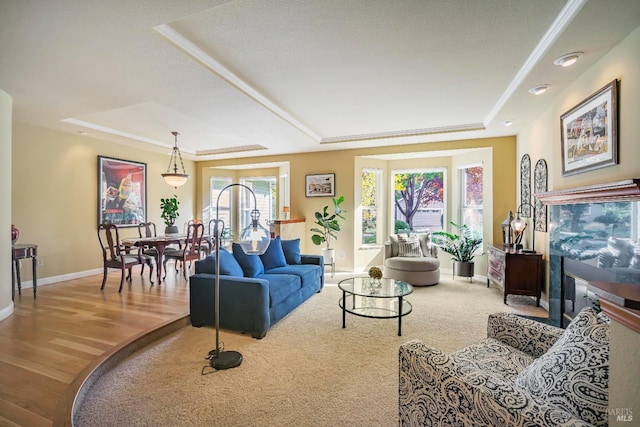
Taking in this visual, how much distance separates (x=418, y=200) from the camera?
21.4 ft

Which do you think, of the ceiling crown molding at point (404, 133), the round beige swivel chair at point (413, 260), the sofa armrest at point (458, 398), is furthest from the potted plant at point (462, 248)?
the sofa armrest at point (458, 398)

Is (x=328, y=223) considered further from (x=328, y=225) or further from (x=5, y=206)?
(x=5, y=206)

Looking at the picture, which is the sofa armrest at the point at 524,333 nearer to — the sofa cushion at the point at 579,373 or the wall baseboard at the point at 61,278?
the sofa cushion at the point at 579,373

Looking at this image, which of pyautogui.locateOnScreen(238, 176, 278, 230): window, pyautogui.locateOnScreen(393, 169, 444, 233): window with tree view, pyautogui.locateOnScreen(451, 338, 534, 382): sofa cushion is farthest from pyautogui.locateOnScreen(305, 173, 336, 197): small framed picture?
pyautogui.locateOnScreen(451, 338, 534, 382): sofa cushion

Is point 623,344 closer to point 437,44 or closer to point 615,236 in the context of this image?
point 615,236

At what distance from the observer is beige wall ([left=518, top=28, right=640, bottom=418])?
31.8 inches

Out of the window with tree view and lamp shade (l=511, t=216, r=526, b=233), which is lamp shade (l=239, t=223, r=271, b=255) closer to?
lamp shade (l=511, t=216, r=526, b=233)

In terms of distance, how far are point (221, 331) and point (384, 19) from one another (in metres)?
3.19

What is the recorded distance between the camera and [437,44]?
2.46m

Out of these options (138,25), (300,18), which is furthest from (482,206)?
(138,25)

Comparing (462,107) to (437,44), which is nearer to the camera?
(437,44)

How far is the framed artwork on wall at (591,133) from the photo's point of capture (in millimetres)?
2426

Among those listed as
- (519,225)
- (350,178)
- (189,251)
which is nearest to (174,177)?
(189,251)

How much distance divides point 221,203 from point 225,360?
19.9 feet
